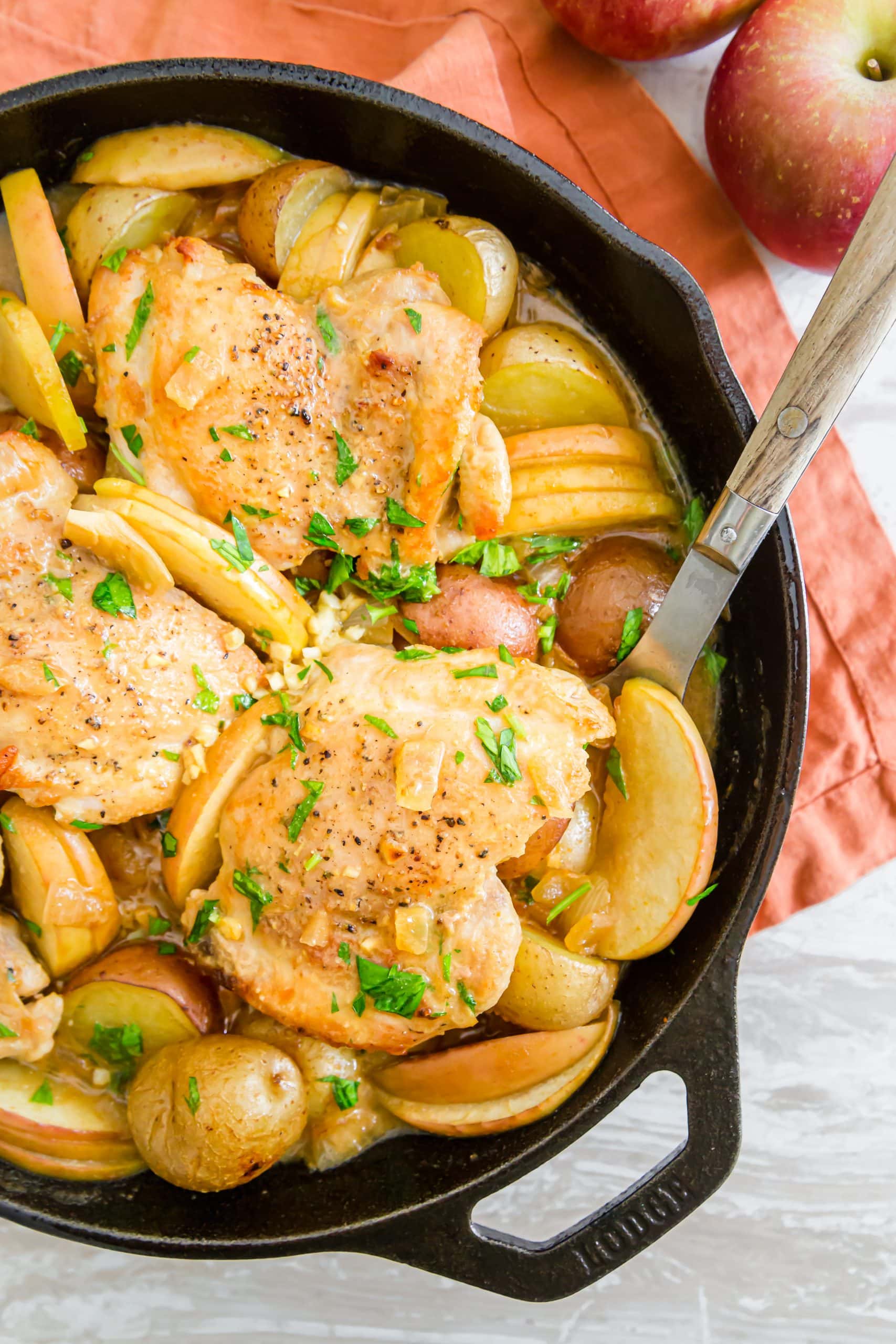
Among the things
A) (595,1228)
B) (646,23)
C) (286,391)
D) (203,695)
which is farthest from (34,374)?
(595,1228)

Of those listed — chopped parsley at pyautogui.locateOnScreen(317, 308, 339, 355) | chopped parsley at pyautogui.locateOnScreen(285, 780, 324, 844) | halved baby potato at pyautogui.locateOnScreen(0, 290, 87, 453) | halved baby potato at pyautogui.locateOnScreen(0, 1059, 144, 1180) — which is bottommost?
halved baby potato at pyautogui.locateOnScreen(0, 1059, 144, 1180)

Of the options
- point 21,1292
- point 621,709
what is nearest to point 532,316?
point 621,709

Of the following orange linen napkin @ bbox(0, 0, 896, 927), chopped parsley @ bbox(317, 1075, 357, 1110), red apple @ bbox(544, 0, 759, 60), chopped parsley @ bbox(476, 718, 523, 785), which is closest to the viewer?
chopped parsley @ bbox(476, 718, 523, 785)

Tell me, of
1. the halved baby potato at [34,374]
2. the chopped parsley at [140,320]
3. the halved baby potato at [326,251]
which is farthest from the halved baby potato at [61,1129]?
the halved baby potato at [326,251]

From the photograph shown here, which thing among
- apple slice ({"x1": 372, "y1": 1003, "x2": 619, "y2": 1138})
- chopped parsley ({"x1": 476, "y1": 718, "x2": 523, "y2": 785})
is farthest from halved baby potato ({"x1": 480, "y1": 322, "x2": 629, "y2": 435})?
apple slice ({"x1": 372, "y1": 1003, "x2": 619, "y2": 1138})

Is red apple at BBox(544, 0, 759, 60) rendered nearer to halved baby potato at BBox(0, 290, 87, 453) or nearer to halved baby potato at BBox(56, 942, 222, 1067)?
halved baby potato at BBox(0, 290, 87, 453)

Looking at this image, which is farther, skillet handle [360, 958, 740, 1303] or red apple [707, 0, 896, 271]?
red apple [707, 0, 896, 271]

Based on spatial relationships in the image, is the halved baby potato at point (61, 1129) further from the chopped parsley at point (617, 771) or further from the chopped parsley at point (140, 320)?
the chopped parsley at point (140, 320)
